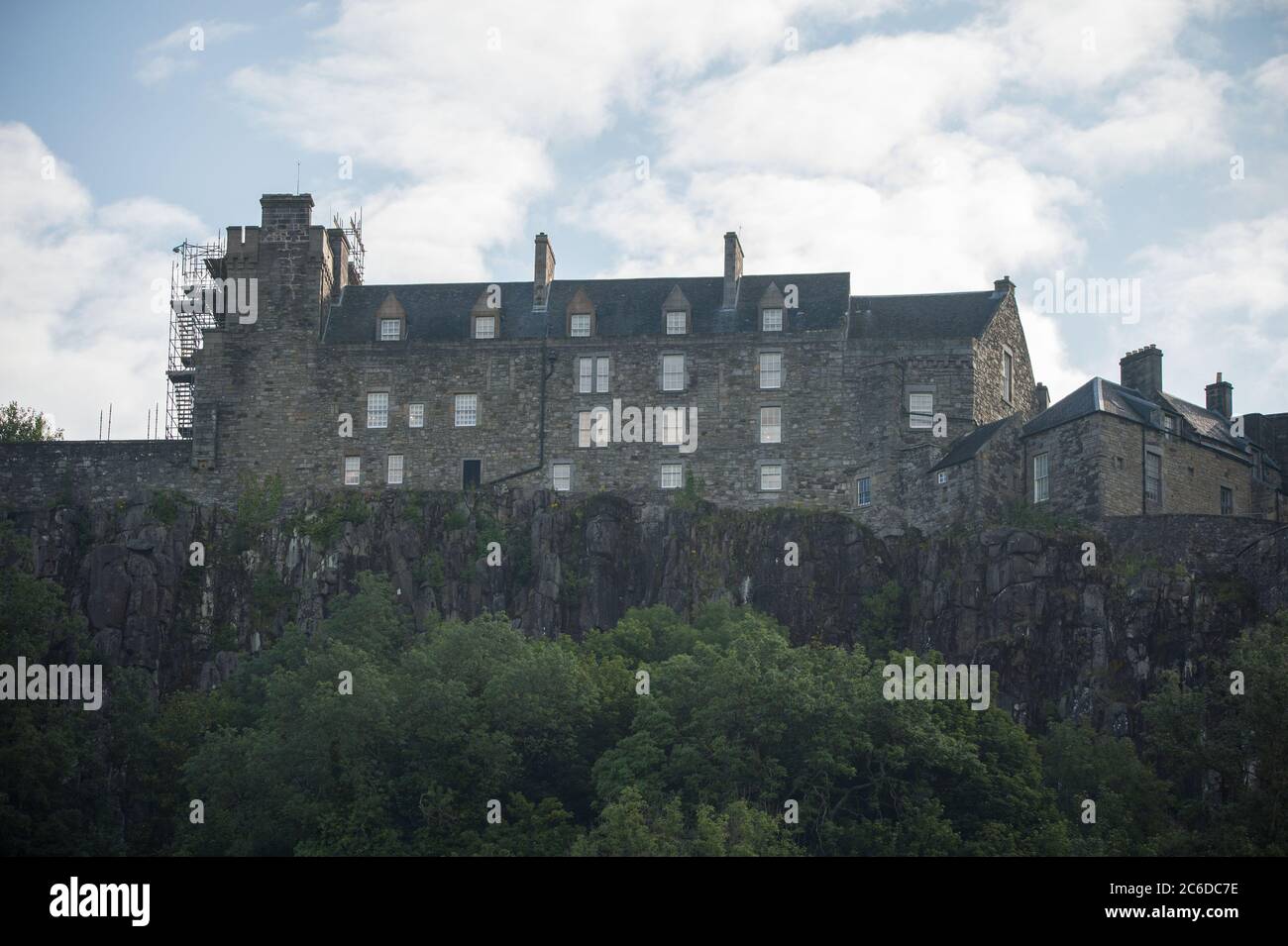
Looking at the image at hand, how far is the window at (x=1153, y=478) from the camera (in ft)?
224

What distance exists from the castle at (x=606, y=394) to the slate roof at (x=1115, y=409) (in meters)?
0.36

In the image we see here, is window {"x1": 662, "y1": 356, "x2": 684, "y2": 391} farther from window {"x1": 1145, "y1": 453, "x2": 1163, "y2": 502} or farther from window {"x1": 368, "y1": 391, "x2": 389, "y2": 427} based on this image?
window {"x1": 1145, "y1": 453, "x2": 1163, "y2": 502}

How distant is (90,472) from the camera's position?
75.2 m

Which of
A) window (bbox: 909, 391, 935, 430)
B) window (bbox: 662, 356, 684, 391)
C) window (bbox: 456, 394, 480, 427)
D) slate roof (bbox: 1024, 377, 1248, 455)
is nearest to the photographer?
slate roof (bbox: 1024, 377, 1248, 455)

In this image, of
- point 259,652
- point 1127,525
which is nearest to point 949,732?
point 1127,525

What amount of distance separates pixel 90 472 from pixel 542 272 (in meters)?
18.7

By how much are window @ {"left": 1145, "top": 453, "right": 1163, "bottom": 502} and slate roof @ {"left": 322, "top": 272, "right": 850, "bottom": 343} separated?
13059mm

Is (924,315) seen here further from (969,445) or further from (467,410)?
(467,410)

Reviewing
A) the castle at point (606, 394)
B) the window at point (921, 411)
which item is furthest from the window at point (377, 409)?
the window at point (921, 411)

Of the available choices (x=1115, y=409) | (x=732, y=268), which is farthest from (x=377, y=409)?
(x=1115, y=409)

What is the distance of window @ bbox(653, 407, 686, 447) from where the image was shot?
74625mm

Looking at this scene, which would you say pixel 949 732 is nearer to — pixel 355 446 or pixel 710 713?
pixel 710 713
